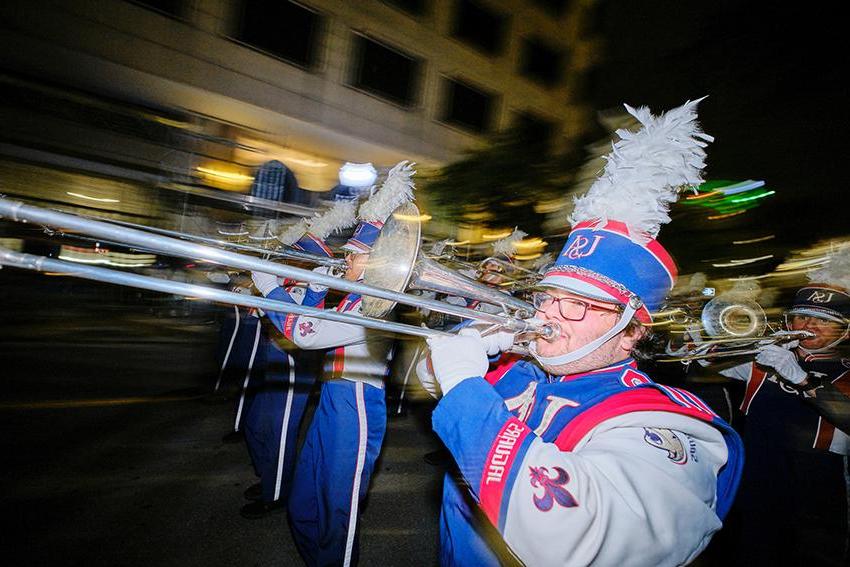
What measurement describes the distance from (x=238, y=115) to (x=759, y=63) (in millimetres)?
10934

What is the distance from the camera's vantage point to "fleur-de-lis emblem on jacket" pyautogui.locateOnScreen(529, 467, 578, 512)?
1039 mm

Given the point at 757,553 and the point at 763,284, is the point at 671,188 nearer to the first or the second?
the point at 757,553

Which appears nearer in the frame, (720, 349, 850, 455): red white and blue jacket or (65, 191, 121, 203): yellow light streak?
(720, 349, 850, 455): red white and blue jacket

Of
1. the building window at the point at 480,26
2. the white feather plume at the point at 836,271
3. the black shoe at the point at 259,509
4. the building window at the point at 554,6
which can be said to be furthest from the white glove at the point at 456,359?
the building window at the point at 554,6

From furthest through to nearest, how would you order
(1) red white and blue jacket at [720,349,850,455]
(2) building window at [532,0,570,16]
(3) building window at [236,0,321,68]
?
(2) building window at [532,0,570,16] → (3) building window at [236,0,321,68] → (1) red white and blue jacket at [720,349,850,455]

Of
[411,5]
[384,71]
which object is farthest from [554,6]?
[384,71]

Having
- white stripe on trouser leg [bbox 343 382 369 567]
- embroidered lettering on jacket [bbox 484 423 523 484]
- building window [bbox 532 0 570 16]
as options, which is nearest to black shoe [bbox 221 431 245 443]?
white stripe on trouser leg [bbox 343 382 369 567]

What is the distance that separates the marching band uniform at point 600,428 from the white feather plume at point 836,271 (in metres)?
3.10

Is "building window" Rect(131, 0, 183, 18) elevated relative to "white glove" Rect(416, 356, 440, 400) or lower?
elevated

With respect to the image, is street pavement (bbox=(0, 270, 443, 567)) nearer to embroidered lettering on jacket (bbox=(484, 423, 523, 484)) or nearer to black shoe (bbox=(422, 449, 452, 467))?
black shoe (bbox=(422, 449, 452, 467))

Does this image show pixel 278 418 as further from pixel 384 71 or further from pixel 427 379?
pixel 384 71

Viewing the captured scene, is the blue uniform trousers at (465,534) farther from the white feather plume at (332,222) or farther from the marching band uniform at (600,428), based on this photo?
the white feather plume at (332,222)

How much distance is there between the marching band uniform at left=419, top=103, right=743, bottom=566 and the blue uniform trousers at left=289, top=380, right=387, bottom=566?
1.13 meters

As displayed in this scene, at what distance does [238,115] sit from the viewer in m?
10.7
